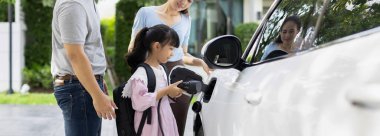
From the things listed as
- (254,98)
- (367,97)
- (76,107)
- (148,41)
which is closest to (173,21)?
(148,41)

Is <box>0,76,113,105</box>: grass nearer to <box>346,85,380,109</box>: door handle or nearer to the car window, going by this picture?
the car window

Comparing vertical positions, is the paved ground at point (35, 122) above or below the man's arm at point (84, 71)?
below

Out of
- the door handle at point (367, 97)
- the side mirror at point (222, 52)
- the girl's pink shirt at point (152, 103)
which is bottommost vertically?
the girl's pink shirt at point (152, 103)

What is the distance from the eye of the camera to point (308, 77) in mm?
1961

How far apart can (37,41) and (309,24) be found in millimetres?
12894

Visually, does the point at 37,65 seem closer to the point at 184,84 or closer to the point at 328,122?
the point at 184,84

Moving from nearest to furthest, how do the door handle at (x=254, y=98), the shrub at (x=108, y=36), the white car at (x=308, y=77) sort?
1. the white car at (x=308, y=77)
2. the door handle at (x=254, y=98)
3. the shrub at (x=108, y=36)

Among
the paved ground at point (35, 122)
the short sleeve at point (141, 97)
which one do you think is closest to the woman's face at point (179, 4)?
the short sleeve at point (141, 97)

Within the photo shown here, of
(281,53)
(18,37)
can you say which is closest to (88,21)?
(281,53)

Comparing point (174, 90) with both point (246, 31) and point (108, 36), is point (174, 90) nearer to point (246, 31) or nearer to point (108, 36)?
point (246, 31)

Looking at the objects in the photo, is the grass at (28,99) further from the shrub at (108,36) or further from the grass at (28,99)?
the shrub at (108,36)

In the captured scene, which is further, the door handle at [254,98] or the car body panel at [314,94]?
the door handle at [254,98]

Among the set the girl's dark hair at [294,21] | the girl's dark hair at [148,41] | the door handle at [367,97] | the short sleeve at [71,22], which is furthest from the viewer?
the girl's dark hair at [148,41]

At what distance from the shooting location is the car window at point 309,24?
2059 mm
